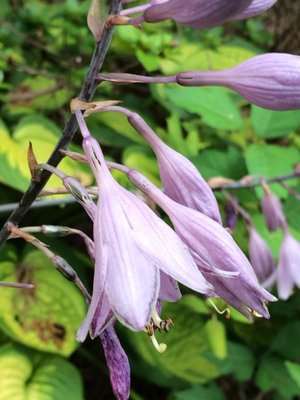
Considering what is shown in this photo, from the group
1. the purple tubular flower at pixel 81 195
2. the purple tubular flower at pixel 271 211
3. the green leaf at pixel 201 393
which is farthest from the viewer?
the green leaf at pixel 201 393

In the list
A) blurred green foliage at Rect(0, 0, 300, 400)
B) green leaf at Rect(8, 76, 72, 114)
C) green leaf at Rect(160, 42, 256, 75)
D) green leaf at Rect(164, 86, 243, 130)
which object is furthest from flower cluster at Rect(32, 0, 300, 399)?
green leaf at Rect(8, 76, 72, 114)

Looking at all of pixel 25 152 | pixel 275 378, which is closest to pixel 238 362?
pixel 275 378

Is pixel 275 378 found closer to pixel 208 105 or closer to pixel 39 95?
pixel 208 105

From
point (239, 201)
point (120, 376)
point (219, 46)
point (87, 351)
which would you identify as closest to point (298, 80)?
point (120, 376)

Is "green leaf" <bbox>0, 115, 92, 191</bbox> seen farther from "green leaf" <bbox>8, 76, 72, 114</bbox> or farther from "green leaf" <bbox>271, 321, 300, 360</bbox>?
"green leaf" <bbox>271, 321, 300, 360</bbox>

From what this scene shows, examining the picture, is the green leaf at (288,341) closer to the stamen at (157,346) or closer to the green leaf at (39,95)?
the green leaf at (39,95)

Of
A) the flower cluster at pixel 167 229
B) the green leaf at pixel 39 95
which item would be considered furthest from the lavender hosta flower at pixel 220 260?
the green leaf at pixel 39 95
